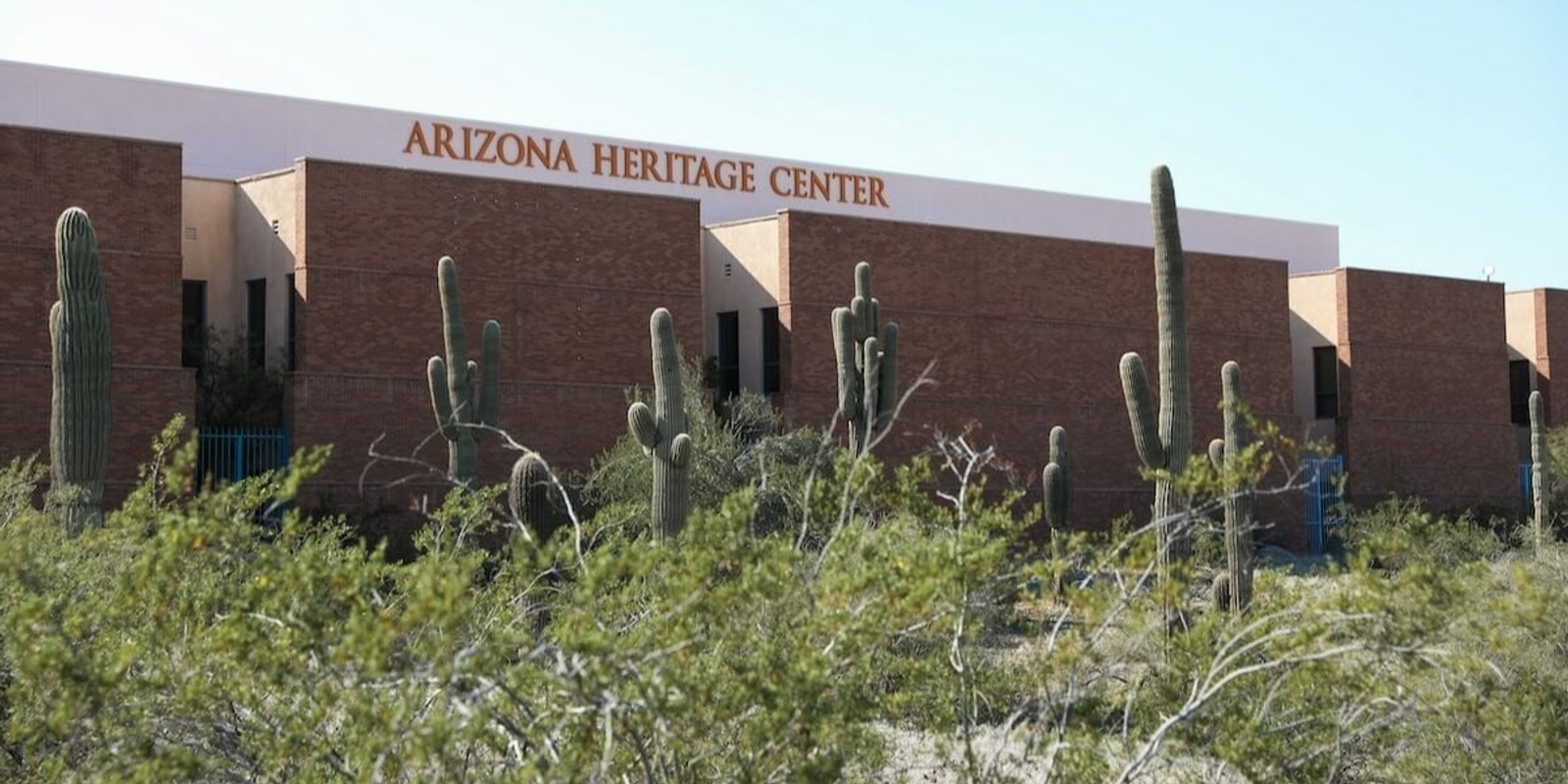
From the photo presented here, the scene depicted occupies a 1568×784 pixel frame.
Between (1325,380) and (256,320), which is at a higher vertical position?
(256,320)

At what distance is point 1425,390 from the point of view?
49.2m

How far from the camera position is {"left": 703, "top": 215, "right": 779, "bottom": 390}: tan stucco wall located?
127 ft

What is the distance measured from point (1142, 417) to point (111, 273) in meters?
17.3

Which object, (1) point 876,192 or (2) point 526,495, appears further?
(1) point 876,192

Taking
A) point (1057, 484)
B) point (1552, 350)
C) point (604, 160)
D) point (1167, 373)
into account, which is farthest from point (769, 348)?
point (1552, 350)

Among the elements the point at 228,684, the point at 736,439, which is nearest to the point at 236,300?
the point at 736,439

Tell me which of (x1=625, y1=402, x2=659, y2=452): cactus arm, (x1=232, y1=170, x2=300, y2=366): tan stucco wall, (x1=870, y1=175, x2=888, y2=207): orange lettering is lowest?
(x1=625, y1=402, x2=659, y2=452): cactus arm

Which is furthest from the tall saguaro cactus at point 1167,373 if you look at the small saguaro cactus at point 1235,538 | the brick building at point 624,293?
the brick building at point 624,293

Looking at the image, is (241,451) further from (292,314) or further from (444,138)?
(444,138)

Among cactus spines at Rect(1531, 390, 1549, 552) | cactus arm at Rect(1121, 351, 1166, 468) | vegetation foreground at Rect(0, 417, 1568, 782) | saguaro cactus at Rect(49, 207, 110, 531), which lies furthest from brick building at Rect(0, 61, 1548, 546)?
vegetation foreground at Rect(0, 417, 1568, 782)

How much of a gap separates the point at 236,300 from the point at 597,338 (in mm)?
6505

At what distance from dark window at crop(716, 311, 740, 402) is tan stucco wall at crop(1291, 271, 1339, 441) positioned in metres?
16.1

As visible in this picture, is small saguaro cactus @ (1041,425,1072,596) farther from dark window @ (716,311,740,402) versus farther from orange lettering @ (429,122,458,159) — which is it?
orange lettering @ (429,122,458,159)

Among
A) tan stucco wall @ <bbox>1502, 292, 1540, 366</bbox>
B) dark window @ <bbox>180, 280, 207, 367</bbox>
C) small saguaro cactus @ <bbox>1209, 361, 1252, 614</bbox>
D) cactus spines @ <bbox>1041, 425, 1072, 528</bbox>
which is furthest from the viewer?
tan stucco wall @ <bbox>1502, 292, 1540, 366</bbox>
